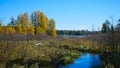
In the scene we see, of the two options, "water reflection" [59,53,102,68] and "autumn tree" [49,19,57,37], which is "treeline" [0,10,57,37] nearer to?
"autumn tree" [49,19,57,37]

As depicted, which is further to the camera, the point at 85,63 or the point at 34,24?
the point at 34,24

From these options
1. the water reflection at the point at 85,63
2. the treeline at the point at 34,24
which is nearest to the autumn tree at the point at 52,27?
the treeline at the point at 34,24

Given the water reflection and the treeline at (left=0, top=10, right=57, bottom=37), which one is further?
the treeline at (left=0, top=10, right=57, bottom=37)

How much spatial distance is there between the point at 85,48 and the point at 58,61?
15.3m

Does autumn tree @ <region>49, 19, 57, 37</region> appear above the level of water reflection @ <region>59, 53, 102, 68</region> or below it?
above

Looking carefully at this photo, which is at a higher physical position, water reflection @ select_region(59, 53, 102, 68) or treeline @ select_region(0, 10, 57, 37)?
treeline @ select_region(0, 10, 57, 37)

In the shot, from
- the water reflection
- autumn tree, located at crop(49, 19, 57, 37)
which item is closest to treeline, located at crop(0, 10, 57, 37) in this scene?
autumn tree, located at crop(49, 19, 57, 37)

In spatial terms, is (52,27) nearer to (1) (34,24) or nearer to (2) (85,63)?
(1) (34,24)

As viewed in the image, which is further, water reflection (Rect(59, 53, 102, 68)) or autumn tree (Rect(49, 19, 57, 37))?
autumn tree (Rect(49, 19, 57, 37))

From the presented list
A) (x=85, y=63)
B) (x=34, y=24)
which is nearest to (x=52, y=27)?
(x=34, y=24)

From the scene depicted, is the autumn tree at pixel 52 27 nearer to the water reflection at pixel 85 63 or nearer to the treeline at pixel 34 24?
the treeline at pixel 34 24

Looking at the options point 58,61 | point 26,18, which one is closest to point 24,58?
point 58,61

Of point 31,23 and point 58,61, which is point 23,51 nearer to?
point 58,61

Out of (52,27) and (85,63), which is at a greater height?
(52,27)
